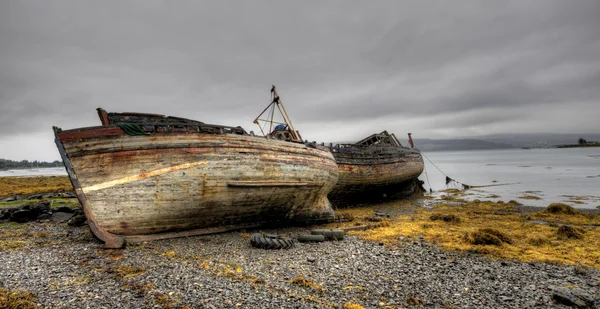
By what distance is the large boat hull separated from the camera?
7848 mm

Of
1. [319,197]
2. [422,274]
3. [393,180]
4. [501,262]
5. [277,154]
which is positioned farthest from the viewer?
[393,180]

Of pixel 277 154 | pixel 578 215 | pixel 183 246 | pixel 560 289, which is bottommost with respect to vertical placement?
pixel 578 215

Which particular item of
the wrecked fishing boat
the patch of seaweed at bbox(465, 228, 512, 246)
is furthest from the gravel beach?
the patch of seaweed at bbox(465, 228, 512, 246)

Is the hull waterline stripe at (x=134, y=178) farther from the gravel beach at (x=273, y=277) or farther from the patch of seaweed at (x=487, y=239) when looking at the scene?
the patch of seaweed at (x=487, y=239)

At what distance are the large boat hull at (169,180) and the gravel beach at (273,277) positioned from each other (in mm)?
670

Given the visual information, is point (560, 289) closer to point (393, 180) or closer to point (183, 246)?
point (183, 246)

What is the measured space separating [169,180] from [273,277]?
4.24 metres

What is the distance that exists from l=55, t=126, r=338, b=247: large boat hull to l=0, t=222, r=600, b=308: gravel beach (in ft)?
2.20

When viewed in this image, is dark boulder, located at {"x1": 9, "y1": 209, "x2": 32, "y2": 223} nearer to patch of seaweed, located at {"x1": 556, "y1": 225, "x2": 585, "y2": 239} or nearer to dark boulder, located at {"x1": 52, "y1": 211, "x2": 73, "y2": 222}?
dark boulder, located at {"x1": 52, "y1": 211, "x2": 73, "y2": 222}

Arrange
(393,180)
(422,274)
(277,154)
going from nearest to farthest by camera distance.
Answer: (422,274) → (277,154) → (393,180)

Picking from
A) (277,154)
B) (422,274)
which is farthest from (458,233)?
(277,154)

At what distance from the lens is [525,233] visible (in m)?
11.2

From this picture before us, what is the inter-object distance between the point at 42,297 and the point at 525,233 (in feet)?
47.3

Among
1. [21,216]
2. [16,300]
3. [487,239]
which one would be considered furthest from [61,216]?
[487,239]
